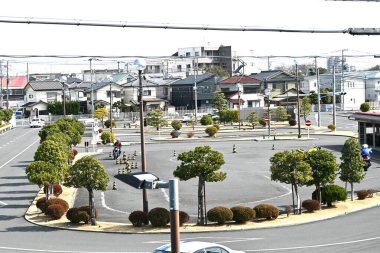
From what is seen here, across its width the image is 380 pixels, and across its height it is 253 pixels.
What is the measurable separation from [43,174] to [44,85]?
89.6 metres

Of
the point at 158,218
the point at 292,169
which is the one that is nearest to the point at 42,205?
the point at 158,218

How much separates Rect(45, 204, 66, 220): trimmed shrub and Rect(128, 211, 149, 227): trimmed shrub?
11.9 feet

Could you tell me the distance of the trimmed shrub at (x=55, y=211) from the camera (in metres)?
26.5

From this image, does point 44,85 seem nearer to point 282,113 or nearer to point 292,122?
point 282,113

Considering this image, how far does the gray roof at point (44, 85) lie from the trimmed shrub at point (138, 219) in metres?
92.9

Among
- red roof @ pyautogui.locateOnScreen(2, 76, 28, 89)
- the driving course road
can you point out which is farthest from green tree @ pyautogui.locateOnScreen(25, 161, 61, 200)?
red roof @ pyautogui.locateOnScreen(2, 76, 28, 89)

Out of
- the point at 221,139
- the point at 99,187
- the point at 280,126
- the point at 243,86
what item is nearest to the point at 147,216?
the point at 99,187

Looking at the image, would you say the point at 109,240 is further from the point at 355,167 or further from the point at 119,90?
the point at 119,90

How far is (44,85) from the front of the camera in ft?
378

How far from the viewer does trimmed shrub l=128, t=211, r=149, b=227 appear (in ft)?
80.5

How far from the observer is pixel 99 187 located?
993 inches

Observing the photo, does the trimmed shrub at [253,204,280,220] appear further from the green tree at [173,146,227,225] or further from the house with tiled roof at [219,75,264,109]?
the house with tiled roof at [219,75,264,109]

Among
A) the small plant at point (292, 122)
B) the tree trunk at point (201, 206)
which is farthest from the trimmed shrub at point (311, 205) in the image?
the small plant at point (292, 122)

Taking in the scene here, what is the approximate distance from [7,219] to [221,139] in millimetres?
37766
